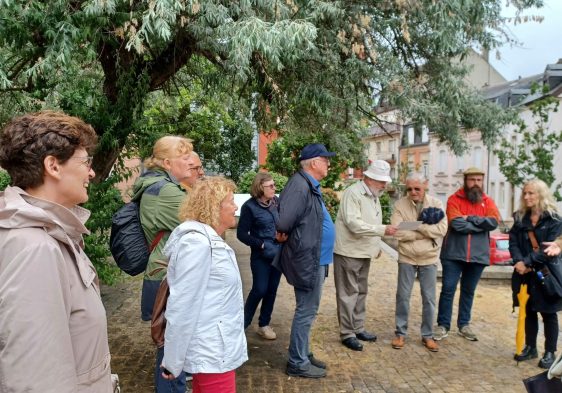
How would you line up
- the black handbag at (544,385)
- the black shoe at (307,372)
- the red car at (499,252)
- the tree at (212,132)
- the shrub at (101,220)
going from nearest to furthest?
the black handbag at (544,385) < the black shoe at (307,372) < the shrub at (101,220) < the tree at (212,132) < the red car at (499,252)

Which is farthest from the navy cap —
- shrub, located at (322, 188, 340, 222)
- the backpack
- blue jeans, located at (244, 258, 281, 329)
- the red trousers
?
shrub, located at (322, 188, 340, 222)

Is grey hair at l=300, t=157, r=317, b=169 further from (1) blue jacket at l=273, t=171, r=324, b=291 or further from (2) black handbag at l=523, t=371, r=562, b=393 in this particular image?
(2) black handbag at l=523, t=371, r=562, b=393

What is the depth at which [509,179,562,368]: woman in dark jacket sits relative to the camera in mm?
5668

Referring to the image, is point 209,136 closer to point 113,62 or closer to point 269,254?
point 113,62

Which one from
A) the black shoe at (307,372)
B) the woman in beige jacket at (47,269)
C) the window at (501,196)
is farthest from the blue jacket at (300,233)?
the window at (501,196)

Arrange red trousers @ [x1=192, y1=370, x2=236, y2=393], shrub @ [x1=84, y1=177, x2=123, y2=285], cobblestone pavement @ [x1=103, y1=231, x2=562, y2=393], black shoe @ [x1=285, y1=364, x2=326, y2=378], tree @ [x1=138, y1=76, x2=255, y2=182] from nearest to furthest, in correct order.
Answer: red trousers @ [x1=192, y1=370, x2=236, y2=393] < cobblestone pavement @ [x1=103, y1=231, x2=562, y2=393] < black shoe @ [x1=285, y1=364, x2=326, y2=378] < shrub @ [x1=84, y1=177, x2=123, y2=285] < tree @ [x1=138, y1=76, x2=255, y2=182]

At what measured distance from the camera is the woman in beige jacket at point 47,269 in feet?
4.99

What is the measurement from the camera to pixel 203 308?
291 cm

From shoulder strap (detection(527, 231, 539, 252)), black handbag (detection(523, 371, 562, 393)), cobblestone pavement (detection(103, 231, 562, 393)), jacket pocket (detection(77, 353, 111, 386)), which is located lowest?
cobblestone pavement (detection(103, 231, 562, 393))

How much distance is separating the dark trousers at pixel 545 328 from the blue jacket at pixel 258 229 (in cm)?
→ 284

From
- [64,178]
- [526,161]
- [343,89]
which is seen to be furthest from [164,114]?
[526,161]

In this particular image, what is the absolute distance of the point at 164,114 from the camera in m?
12.4

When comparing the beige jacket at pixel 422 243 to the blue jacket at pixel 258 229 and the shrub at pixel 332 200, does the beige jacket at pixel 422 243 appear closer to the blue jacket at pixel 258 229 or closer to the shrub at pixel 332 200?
the blue jacket at pixel 258 229

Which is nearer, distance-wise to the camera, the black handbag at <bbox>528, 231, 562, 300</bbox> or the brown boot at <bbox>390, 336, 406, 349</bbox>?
the black handbag at <bbox>528, 231, 562, 300</bbox>
